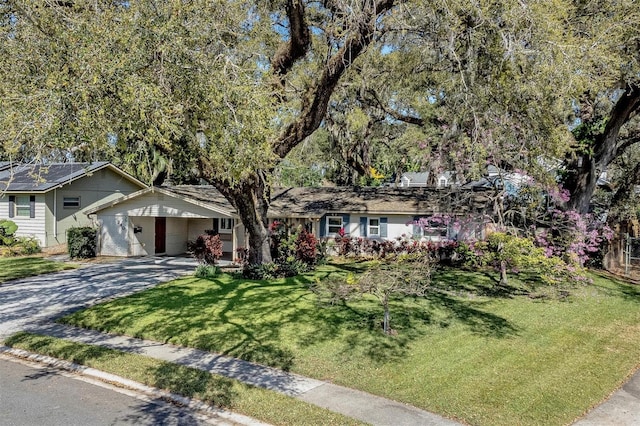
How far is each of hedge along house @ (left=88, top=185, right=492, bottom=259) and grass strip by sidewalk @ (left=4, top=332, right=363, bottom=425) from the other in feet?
38.6

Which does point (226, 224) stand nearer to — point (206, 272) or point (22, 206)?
point (206, 272)

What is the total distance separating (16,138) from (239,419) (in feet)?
19.0

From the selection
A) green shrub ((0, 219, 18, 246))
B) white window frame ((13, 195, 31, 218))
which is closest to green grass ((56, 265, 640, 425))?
green shrub ((0, 219, 18, 246))

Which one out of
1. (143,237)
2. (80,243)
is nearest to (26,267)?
(80,243)

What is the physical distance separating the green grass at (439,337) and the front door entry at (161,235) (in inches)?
388

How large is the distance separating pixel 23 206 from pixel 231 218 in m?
12.5

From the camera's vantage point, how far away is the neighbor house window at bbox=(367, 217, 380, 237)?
24.3 meters

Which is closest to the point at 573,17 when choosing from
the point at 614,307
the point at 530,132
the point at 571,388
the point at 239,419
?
the point at 530,132

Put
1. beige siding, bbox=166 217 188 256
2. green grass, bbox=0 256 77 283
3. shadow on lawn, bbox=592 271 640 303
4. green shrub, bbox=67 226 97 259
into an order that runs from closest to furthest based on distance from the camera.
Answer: shadow on lawn, bbox=592 271 640 303 < green grass, bbox=0 256 77 283 < green shrub, bbox=67 226 97 259 < beige siding, bbox=166 217 188 256

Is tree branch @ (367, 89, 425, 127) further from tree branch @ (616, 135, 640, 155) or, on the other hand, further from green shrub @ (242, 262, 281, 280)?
green shrub @ (242, 262, 281, 280)

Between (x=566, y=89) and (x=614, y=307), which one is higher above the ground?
(x=566, y=89)

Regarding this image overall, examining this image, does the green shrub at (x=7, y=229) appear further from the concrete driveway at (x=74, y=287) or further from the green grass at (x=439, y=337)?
the green grass at (x=439, y=337)

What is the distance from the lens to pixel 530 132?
11.5 m

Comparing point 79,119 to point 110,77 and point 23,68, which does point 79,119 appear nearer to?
point 110,77
